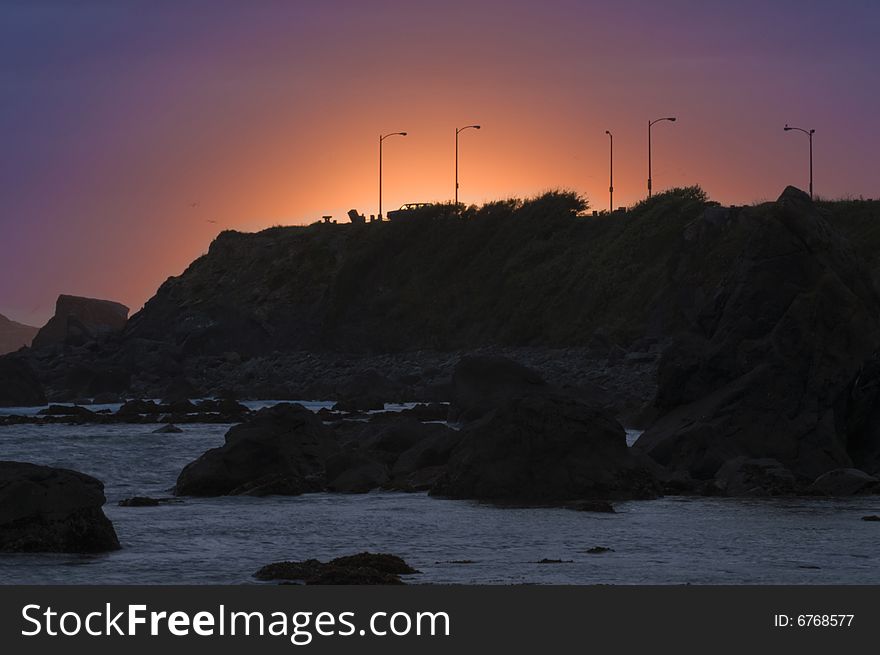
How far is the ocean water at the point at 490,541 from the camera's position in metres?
20.0

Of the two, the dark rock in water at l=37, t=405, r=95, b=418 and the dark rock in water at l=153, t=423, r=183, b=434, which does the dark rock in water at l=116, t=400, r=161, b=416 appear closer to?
the dark rock in water at l=37, t=405, r=95, b=418

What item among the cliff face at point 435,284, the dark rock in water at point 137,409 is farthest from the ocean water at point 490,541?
the cliff face at point 435,284

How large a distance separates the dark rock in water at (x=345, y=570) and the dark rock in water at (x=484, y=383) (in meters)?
29.2

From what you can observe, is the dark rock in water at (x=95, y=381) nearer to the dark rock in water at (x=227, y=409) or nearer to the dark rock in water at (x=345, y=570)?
the dark rock in water at (x=227, y=409)

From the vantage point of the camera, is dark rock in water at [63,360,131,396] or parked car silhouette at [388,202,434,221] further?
parked car silhouette at [388,202,434,221]

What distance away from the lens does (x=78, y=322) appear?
398ft

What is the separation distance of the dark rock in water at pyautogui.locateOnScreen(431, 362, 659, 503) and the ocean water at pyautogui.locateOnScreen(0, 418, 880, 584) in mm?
804

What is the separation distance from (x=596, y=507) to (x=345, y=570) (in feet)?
30.2

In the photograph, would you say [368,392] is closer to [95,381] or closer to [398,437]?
[95,381]

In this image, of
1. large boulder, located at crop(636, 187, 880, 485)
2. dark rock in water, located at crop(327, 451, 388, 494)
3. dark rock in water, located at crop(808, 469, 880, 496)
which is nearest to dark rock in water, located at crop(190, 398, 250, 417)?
dark rock in water, located at crop(327, 451, 388, 494)

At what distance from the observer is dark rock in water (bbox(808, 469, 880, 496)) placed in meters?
29.9

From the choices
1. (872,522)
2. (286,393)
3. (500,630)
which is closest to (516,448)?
(872,522)

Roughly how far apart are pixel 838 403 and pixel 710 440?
319 centimetres

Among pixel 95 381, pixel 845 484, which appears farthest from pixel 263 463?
pixel 95 381
